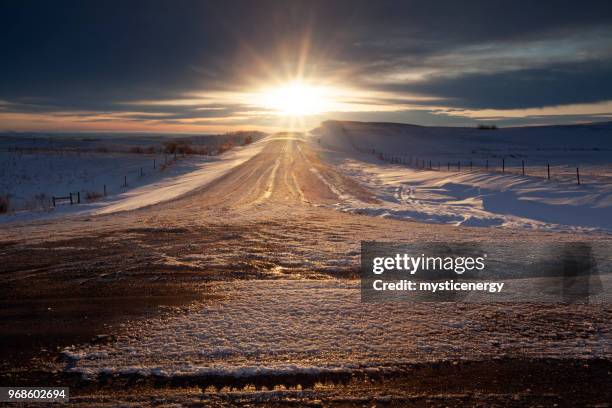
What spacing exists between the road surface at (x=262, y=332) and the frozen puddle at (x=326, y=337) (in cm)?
3

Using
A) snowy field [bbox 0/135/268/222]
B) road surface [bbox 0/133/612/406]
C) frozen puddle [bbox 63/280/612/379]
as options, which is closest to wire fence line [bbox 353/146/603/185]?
snowy field [bbox 0/135/268/222]

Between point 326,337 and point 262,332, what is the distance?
2.70ft

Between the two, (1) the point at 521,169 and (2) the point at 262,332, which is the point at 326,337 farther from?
(1) the point at 521,169

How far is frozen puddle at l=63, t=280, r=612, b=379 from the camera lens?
5.71 meters

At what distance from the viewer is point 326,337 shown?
641 centimetres

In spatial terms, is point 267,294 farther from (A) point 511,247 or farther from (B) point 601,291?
(A) point 511,247

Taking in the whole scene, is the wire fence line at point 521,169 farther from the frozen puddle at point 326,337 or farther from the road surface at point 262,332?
the frozen puddle at point 326,337

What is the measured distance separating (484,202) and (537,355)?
1634 centimetres

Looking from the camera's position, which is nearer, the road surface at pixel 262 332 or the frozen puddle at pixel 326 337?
the road surface at pixel 262 332

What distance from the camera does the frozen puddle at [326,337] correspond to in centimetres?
571

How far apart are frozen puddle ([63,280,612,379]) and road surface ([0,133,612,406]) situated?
26 mm

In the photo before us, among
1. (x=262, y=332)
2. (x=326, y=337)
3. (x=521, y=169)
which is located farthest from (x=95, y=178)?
(x=326, y=337)

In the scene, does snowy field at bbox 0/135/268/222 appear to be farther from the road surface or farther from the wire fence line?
the wire fence line

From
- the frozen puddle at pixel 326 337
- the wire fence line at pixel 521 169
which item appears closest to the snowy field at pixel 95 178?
the frozen puddle at pixel 326 337
